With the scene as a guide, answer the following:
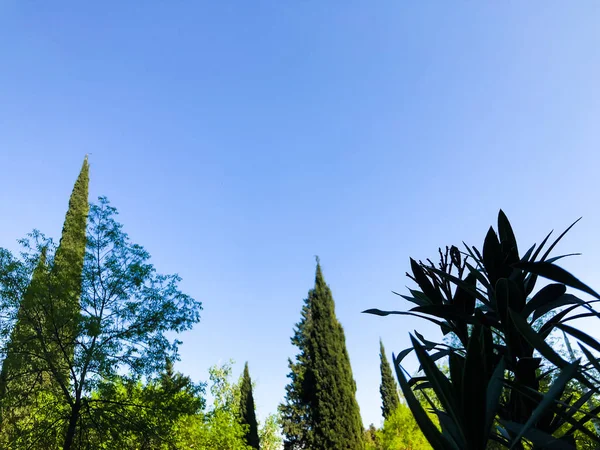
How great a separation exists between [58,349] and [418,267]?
11.5 m

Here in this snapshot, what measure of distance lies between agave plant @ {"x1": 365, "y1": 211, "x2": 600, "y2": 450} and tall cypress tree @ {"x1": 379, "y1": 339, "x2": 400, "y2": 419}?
96.3ft

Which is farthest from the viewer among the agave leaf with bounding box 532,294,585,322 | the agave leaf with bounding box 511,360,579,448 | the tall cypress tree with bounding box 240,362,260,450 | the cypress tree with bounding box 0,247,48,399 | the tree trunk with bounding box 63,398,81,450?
the tall cypress tree with bounding box 240,362,260,450

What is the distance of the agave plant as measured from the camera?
149 cm

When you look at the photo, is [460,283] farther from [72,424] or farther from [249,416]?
[249,416]

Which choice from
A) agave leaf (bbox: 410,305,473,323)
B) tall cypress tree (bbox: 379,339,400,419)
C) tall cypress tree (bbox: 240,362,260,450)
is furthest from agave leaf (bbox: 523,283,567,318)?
tall cypress tree (bbox: 379,339,400,419)

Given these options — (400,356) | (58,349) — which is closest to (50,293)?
(58,349)

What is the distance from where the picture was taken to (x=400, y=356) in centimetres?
245

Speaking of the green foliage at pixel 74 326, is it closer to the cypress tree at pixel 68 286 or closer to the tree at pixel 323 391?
the cypress tree at pixel 68 286

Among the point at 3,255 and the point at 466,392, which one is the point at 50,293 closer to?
the point at 3,255

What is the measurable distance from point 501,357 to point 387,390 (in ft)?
102

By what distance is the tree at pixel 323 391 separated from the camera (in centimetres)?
2184

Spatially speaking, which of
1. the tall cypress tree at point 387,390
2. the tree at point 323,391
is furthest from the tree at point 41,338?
the tall cypress tree at point 387,390

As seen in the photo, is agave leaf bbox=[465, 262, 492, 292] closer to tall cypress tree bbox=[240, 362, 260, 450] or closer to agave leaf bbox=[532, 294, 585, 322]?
agave leaf bbox=[532, 294, 585, 322]

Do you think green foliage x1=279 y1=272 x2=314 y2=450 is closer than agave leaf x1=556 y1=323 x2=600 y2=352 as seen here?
No
